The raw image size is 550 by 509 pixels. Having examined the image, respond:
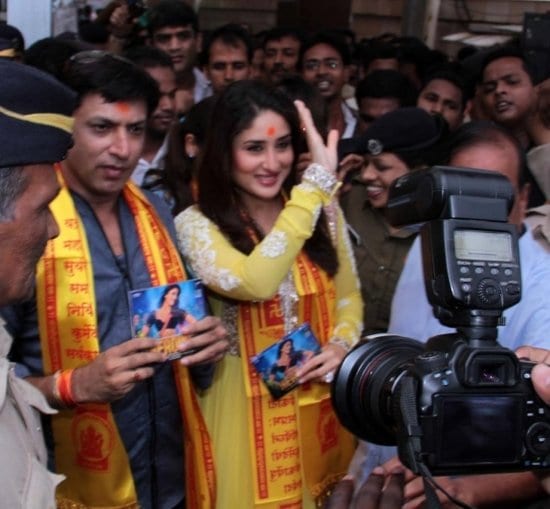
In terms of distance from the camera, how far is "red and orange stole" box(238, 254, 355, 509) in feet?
7.77

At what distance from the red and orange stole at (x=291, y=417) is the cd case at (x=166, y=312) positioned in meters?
0.33

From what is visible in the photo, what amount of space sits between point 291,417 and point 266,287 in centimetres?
42

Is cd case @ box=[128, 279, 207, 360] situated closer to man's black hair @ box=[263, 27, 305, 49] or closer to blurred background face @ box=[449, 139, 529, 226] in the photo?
blurred background face @ box=[449, 139, 529, 226]

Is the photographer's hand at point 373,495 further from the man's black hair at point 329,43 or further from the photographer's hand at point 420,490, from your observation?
the man's black hair at point 329,43

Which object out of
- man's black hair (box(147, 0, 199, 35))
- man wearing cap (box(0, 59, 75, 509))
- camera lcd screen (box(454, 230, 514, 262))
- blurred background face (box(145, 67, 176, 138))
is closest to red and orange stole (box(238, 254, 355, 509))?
man wearing cap (box(0, 59, 75, 509))

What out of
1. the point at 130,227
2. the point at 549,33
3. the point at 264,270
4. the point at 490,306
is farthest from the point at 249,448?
the point at 549,33

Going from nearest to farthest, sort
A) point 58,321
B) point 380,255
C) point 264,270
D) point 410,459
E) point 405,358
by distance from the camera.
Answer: point 410,459 → point 405,358 → point 58,321 → point 264,270 → point 380,255

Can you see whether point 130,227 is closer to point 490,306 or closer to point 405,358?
point 405,358

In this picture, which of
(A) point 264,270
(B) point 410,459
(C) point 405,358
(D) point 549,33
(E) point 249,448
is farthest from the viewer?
(D) point 549,33

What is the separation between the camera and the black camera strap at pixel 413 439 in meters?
1.27

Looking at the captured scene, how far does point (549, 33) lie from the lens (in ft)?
18.5

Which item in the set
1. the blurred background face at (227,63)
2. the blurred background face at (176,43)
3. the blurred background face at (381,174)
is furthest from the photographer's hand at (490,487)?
the blurred background face at (176,43)

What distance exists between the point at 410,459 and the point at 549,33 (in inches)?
194

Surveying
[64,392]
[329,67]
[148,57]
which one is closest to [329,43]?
[329,67]
